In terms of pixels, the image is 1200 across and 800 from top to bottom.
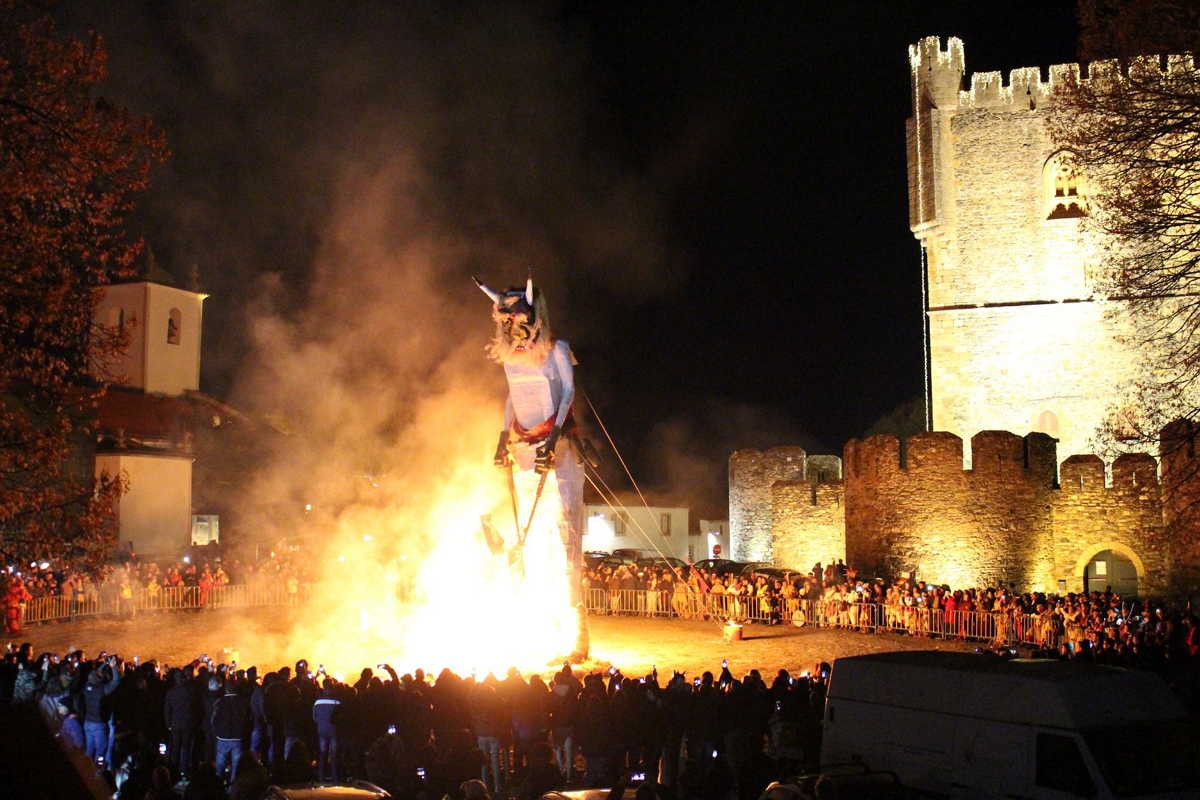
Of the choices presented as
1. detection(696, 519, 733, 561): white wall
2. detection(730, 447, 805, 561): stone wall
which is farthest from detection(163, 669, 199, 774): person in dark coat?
detection(696, 519, 733, 561): white wall

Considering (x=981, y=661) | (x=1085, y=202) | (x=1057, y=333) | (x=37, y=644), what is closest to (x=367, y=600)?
(x=37, y=644)

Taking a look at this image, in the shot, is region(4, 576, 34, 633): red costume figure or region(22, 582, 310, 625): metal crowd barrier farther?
region(22, 582, 310, 625): metal crowd barrier

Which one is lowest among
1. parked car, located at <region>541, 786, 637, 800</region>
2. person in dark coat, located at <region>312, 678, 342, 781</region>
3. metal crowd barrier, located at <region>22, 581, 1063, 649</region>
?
person in dark coat, located at <region>312, 678, 342, 781</region>

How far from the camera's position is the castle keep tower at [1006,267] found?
127 ft

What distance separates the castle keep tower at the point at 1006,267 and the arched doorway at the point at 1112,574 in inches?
284

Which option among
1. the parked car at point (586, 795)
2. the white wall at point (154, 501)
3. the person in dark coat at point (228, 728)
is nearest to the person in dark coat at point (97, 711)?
the person in dark coat at point (228, 728)

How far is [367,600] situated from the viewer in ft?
89.7

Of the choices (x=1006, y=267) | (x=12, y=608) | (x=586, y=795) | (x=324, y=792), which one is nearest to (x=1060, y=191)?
(x=1006, y=267)

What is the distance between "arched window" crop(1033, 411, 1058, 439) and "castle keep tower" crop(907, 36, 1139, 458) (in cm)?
4

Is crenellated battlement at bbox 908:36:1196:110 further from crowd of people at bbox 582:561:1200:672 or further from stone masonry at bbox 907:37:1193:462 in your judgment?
crowd of people at bbox 582:561:1200:672

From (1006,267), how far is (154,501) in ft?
114

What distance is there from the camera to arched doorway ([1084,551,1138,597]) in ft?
103

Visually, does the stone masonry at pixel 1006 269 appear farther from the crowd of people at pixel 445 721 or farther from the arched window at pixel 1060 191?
the crowd of people at pixel 445 721

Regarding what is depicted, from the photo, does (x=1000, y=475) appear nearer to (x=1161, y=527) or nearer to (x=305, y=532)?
(x=1161, y=527)
